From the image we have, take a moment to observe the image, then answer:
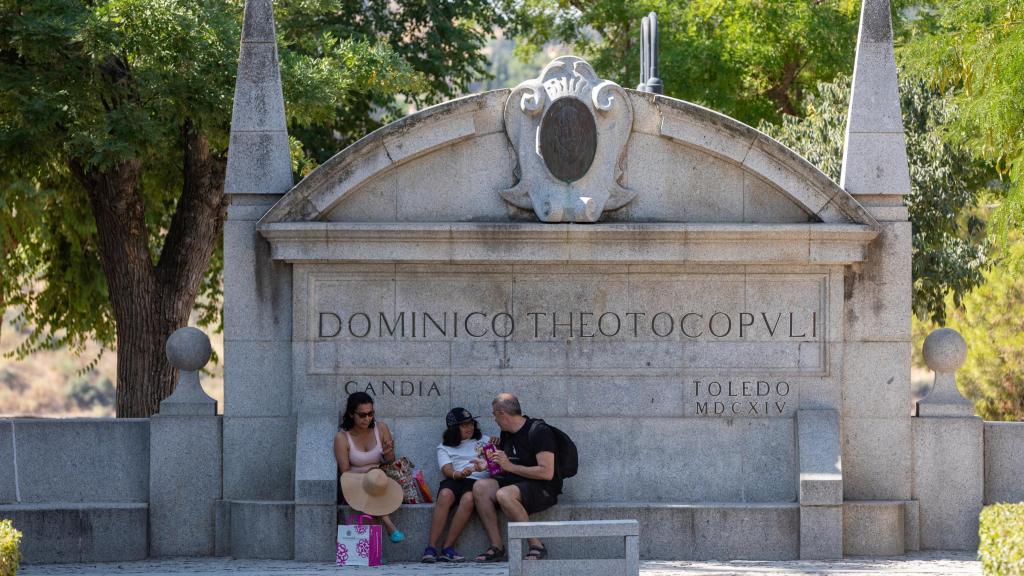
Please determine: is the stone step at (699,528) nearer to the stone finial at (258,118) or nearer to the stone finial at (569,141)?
the stone finial at (569,141)

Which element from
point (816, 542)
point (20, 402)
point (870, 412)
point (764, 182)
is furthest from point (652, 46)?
point (20, 402)

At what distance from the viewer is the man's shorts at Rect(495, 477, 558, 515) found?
40.2ft

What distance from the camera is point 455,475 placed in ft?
40.8

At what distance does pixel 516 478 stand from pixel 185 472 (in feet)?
10.2

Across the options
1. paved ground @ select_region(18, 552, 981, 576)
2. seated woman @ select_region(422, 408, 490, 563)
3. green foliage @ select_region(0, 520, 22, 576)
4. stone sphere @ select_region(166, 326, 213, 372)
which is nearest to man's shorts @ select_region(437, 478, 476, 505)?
seated woman @ select_region(422, 408, 490, 563)

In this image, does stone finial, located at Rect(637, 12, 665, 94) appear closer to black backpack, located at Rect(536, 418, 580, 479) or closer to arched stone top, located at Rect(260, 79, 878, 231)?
arched stone top, located at Rect(260, 79, 878, 231)

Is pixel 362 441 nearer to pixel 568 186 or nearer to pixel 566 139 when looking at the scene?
pixel 568 186

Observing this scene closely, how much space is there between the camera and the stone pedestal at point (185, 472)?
43.4ft

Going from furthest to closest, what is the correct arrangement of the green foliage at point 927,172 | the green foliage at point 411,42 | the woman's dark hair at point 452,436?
1. the green foliage at point 411,42
2. the green foliage at point 927,172
3. the woman's dark hair at point 452,436

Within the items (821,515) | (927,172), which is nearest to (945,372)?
(821,515)

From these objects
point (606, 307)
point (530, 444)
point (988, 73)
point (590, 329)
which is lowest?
point (530, 444)

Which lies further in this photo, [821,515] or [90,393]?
[90,393]

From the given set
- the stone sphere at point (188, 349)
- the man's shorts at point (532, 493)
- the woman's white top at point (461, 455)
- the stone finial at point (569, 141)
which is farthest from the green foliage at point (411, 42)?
the man's shorts at point (532, 493)

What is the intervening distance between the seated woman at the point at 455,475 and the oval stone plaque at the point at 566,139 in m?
2.36
